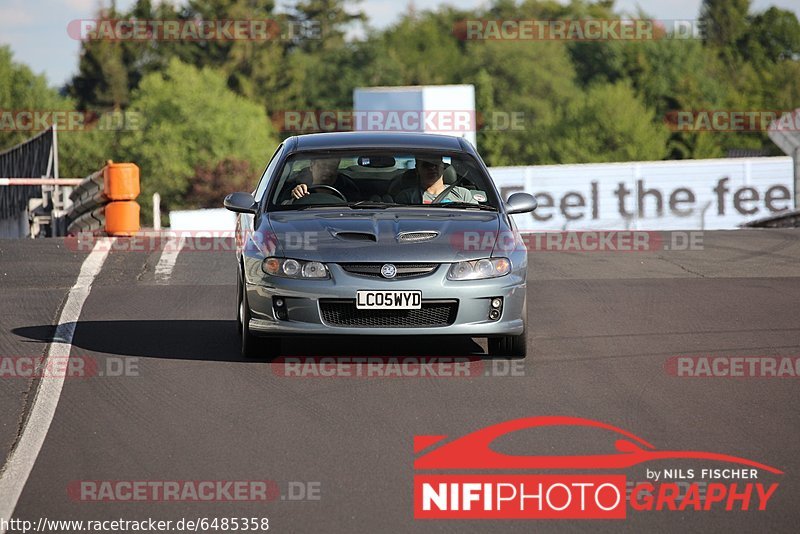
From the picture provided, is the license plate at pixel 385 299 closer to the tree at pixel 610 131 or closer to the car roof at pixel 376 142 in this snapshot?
the car roof at pixel 376 142

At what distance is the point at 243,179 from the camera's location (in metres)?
98.5

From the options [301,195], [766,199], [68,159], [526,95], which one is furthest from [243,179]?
[301,195]

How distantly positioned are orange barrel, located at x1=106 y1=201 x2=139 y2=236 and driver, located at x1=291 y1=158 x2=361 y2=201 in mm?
7915

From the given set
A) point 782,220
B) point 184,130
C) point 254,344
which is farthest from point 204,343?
point 184,130

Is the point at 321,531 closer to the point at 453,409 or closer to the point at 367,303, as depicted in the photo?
the point at 453,409

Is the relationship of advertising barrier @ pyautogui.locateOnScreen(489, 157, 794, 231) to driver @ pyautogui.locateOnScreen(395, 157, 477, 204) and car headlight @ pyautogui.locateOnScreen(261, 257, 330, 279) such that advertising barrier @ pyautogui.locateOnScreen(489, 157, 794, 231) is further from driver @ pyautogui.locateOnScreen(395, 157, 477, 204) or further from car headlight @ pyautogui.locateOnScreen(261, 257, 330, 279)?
car headlight @ pyautogui.locateOnScreen(261, 257, 330, 279)

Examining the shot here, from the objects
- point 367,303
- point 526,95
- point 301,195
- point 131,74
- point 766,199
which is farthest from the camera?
point 526,95

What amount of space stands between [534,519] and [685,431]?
1.83m

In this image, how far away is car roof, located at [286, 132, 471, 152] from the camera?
10211 mm

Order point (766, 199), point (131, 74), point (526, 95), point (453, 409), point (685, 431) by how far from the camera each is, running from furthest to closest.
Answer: point (526, 95)
point (131, 74)
point (766, 199)
point (453, 409)
point (685, 431)

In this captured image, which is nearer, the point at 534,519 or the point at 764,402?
the point at 534,519

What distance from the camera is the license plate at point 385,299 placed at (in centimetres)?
858

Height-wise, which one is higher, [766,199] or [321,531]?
[321,531]

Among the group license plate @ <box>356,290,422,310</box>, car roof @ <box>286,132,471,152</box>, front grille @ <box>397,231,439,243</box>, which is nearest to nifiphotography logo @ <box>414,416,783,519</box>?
license plate @ <box>356,290,422,310</box>
